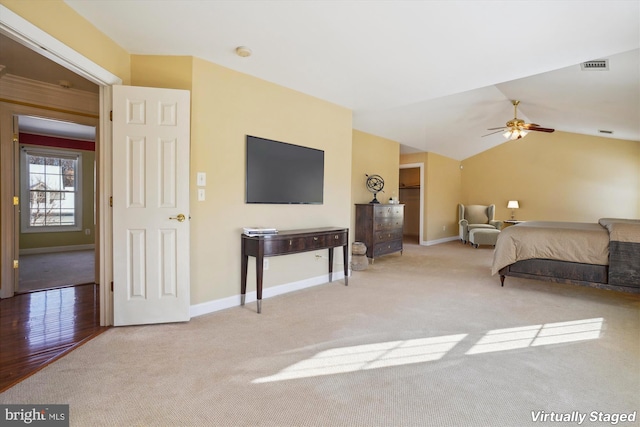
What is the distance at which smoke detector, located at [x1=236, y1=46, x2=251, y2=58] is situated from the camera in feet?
8.82

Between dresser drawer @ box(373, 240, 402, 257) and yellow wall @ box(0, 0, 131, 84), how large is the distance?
4.29 meters

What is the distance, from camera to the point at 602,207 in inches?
287

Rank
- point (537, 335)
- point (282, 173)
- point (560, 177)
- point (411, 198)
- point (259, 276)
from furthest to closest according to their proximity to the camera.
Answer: point (411, 198)
point (560, 177)
point (282, 173)
point (259, 276)
point (537, 335)

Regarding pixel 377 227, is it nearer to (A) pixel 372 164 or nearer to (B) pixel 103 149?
(A) pixel 372 164

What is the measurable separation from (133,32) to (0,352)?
8.25 feet

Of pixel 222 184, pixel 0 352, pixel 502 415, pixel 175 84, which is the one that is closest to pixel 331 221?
pixel 222 184

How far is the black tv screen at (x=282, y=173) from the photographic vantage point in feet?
10.8

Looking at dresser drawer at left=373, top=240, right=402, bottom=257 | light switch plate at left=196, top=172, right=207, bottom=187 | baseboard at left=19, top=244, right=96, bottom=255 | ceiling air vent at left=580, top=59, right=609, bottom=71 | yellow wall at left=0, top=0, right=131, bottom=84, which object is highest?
ceiling air vent at left=580, top=59, right=609, bottom=71

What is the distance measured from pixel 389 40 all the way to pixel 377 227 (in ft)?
11.3

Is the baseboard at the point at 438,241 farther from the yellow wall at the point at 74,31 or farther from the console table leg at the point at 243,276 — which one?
the yellow wall at the point at 74,31

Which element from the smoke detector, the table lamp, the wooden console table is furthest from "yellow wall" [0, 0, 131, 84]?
the table lamp

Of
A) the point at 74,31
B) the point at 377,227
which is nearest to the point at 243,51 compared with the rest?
the point at 74,31

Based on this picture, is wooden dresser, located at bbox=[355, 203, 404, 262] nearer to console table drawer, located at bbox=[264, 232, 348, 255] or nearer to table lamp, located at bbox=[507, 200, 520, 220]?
console table drawer, located at bbox=[264, 232, 348, 255]

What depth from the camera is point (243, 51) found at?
8.93 feet
